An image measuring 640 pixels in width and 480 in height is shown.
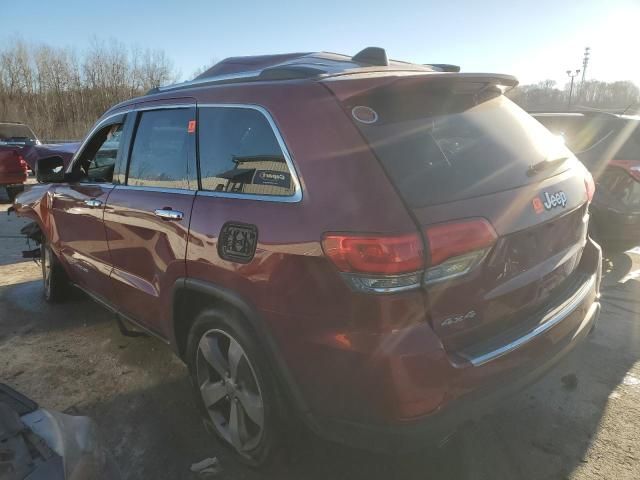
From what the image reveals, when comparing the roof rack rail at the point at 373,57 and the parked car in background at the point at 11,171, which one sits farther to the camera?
the parked car in background at the point at 11,171

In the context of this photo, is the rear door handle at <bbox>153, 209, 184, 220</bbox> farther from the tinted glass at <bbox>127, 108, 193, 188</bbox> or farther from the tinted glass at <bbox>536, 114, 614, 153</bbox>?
the tinted glass at <bbox>536, 114, 614, 153</bbox>

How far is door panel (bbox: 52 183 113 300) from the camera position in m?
3.53

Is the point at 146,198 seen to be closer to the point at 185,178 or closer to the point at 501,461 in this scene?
the point at 185,178

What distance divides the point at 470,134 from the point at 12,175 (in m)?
11.8

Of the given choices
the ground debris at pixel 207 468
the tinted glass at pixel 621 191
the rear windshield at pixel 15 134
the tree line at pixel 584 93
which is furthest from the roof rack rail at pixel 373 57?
the tree line at pixel 584 93

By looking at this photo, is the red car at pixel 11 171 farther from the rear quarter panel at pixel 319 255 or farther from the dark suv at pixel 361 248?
the rear quarter panel at pixel 319 255

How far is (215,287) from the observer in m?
2.34

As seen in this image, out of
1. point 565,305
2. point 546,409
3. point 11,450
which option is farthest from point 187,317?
point 546,409

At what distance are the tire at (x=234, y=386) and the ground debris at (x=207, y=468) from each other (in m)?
0.12

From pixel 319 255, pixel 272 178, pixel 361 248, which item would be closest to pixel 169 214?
pixel 272 178

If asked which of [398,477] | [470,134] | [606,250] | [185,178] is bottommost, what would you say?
[398,477]

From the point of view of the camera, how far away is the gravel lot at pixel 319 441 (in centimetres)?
247

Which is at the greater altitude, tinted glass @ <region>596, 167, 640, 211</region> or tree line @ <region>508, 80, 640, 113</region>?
tree line @ <region>508, 80, 640, 113</region>

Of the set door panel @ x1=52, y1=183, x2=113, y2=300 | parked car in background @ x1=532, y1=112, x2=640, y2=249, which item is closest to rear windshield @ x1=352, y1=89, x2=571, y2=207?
door panel @ x1=52, y1=183, x2=113, y2=300
